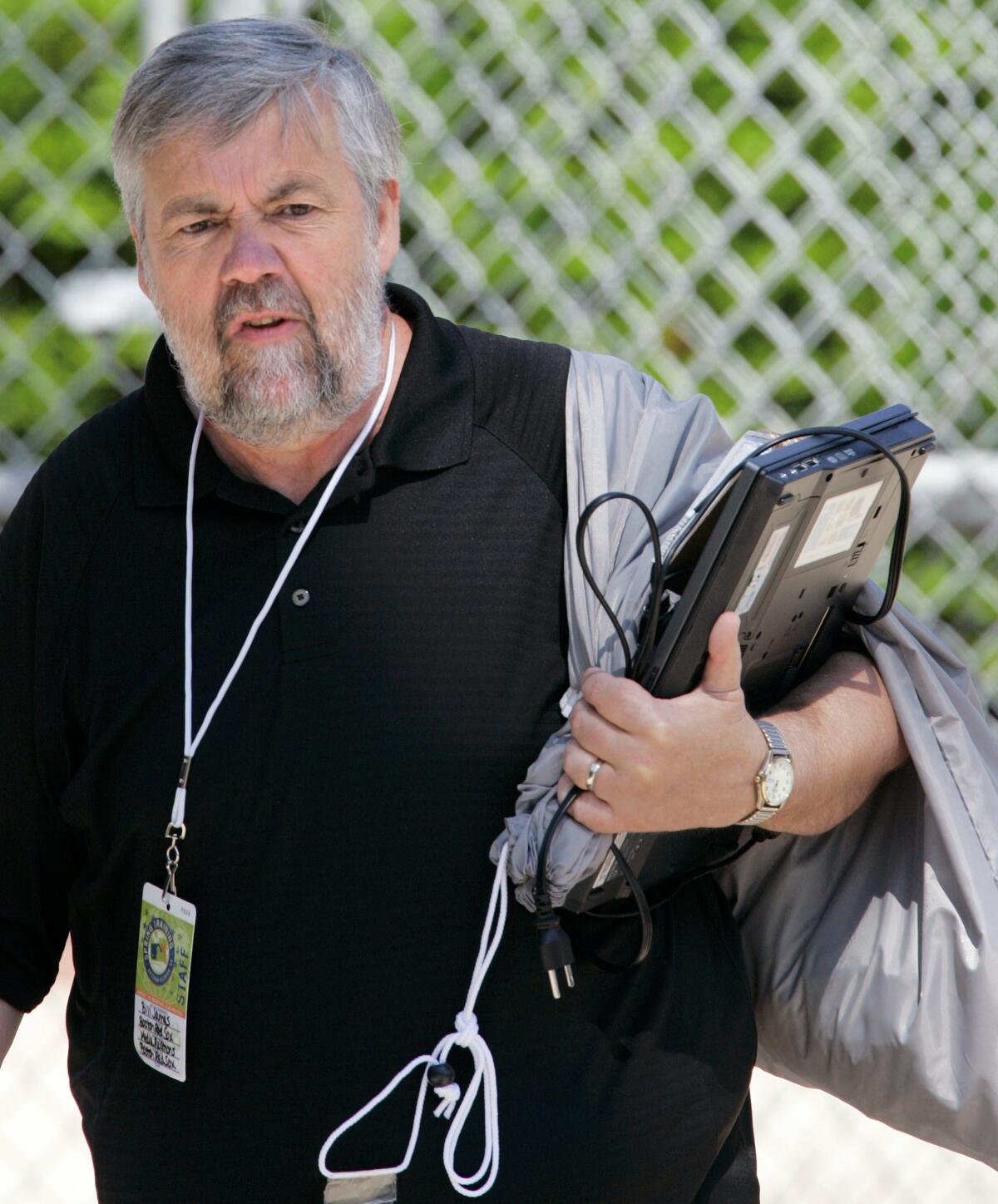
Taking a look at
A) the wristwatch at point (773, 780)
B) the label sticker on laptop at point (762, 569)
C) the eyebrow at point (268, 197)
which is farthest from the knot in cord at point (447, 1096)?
the eyebrow at point (268, 197)

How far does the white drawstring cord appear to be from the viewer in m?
1.49

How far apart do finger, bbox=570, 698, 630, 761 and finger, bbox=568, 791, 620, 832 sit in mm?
43

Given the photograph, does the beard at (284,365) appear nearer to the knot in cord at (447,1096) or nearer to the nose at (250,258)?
the nose at (250,258)

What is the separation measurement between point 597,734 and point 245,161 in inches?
28.0

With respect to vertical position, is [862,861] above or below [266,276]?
below

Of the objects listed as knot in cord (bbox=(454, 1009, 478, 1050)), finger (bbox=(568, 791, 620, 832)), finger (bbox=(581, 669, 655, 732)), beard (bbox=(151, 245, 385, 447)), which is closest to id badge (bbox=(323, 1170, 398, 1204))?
knot in cord (bbox=(454, 1009, 478, 1050))

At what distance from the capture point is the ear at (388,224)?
175 cm

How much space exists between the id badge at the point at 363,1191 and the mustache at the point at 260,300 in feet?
2.90

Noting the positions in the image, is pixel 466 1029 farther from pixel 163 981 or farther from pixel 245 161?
pixel 245 161

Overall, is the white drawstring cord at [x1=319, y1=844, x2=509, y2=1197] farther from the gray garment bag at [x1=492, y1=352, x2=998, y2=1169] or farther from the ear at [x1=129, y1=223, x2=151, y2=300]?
the ear at [x1=129, y1=223, x2=151, y2=300]

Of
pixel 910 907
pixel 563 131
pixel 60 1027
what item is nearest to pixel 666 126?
pixel 563 131

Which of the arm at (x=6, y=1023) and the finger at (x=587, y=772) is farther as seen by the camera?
the arm at (x=6, y=1023)

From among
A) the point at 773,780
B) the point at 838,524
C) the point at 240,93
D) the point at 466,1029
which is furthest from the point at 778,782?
the point at 240,93

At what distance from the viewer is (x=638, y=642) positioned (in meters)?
1.51
